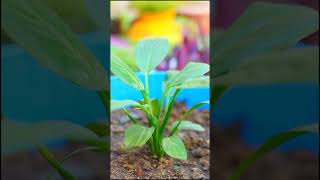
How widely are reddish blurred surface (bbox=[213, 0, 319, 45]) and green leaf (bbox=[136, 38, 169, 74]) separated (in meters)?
0.10

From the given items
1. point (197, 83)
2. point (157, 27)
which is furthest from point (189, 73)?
point (157, 27)

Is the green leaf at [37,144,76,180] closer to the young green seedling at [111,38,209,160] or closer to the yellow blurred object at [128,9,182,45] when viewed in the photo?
the young green seedling at [111,38,209,160]

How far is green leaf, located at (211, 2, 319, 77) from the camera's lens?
24.9 inches

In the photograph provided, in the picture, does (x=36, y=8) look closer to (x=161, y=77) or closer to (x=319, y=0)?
(x=161, y=77)

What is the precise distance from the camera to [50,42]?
0.59m

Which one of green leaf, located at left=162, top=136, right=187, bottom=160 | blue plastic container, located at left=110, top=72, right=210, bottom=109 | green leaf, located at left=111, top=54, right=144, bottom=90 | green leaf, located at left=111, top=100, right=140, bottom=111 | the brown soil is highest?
green leaf, located at left=111, top=54, right=144, bottom=90

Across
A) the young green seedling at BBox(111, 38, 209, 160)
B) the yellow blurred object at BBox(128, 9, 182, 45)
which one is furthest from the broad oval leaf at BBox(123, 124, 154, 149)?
the yellow blurred object at BBox(128, 9, 182, 45)

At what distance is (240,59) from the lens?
2.09 ft

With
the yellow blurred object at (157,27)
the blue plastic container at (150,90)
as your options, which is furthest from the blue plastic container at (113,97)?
the yellow blurred object at (157,27)

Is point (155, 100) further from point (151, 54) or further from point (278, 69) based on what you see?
point (278, 69)

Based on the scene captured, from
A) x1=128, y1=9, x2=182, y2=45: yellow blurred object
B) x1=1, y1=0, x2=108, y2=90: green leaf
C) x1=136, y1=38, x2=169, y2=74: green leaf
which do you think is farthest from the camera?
x1=128, y1=9, x2=182, y2=45: yellow blurred object

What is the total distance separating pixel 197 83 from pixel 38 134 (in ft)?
0.84

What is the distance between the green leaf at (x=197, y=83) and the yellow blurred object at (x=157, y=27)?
0.19 m

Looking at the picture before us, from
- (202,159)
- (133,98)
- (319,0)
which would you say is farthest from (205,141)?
(319,0)
